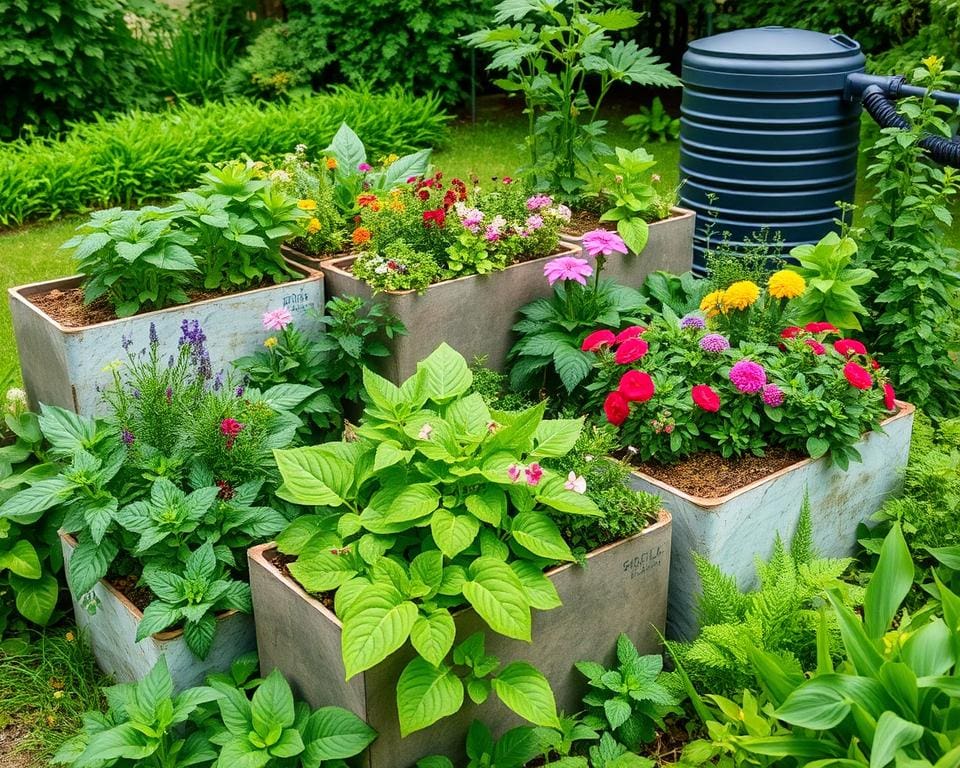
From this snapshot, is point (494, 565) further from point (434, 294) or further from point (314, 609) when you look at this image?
point (434, 294)

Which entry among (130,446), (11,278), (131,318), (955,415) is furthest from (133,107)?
(955,415)

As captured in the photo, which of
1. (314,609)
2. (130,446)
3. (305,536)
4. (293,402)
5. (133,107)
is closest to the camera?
(314,609)

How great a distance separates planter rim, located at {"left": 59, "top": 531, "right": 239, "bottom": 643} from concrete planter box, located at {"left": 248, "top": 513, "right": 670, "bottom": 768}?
0.37 ft

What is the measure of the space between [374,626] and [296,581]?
36 cm

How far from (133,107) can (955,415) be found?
6.54 meters

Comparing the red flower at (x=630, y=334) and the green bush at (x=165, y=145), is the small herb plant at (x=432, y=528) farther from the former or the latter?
the green bush at (x=165, y=145)

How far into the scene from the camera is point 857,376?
3.06 meters

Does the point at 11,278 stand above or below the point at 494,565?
below

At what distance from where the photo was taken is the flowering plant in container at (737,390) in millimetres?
3057

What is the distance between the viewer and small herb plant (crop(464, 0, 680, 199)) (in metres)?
4.21

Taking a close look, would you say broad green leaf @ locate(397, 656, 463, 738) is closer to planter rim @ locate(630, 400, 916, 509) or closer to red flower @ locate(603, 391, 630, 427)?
planter rim @ locate(630, 400, 916, 509)

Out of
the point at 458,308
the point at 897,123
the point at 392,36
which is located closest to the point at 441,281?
the point at 458,308

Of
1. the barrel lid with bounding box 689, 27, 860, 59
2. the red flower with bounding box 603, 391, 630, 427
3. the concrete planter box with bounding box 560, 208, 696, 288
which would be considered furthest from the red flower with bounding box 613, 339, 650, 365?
the barrel lid with bounding box 689, 27, 860, 59

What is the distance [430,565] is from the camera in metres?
2.40
